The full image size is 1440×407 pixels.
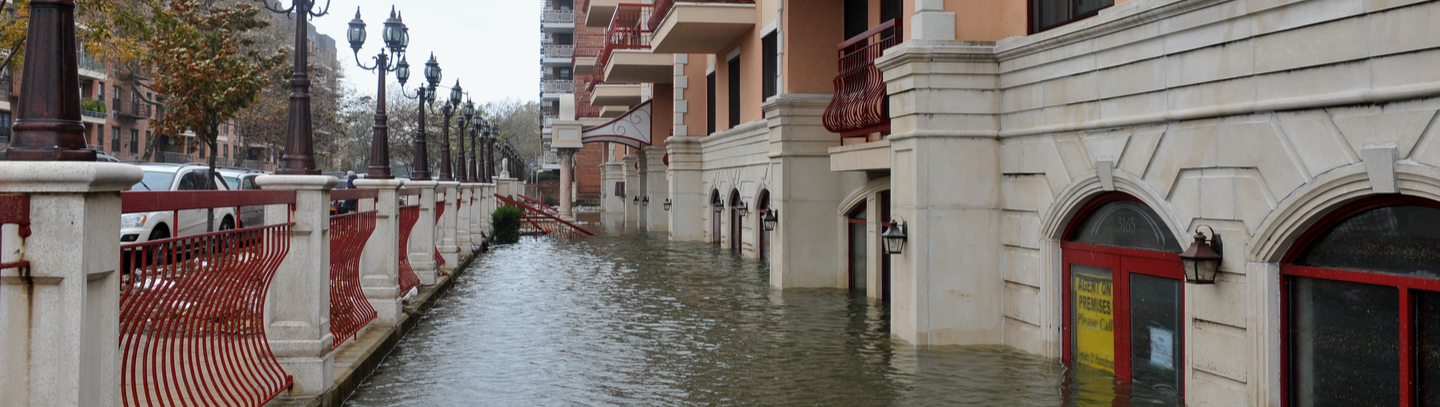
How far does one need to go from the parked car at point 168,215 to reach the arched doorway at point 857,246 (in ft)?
30.1

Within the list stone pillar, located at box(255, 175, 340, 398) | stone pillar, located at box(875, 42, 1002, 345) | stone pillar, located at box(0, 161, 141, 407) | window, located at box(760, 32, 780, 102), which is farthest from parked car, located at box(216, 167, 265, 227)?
stone pillar, located at box(0, 161, 141, 407)

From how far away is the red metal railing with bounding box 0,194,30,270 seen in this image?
3619 millimetres

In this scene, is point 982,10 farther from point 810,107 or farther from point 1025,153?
point 810,107

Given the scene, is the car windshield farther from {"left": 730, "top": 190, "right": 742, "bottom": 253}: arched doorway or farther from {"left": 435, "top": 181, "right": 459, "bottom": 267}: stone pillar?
{"left": 730, "top": 190, "right": 742, "bottom": 253}: arched doorway

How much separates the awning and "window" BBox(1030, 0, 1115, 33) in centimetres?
2336

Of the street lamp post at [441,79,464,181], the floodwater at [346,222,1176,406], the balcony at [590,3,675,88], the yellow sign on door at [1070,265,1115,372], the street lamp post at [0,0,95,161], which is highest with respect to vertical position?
the balcony at [590,3,675,88]

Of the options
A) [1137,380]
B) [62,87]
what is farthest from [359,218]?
[1137,380]

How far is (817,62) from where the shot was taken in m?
15.4

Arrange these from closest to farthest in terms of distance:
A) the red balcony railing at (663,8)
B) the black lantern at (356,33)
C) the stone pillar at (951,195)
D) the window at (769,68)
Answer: the stone pillar at (951,195) → the black lantern at (356,33) → the window at (769,68) → the red balcony railing at (663,8)

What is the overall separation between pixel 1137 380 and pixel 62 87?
734 cm

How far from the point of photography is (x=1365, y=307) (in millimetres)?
5859

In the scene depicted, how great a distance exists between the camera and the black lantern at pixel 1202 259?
6.75m

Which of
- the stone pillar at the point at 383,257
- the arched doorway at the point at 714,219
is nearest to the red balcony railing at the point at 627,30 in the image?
the arched doorway at the point at 714,219

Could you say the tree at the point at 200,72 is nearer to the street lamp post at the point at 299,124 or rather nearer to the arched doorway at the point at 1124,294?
the street lamp post at the point at 299,124
